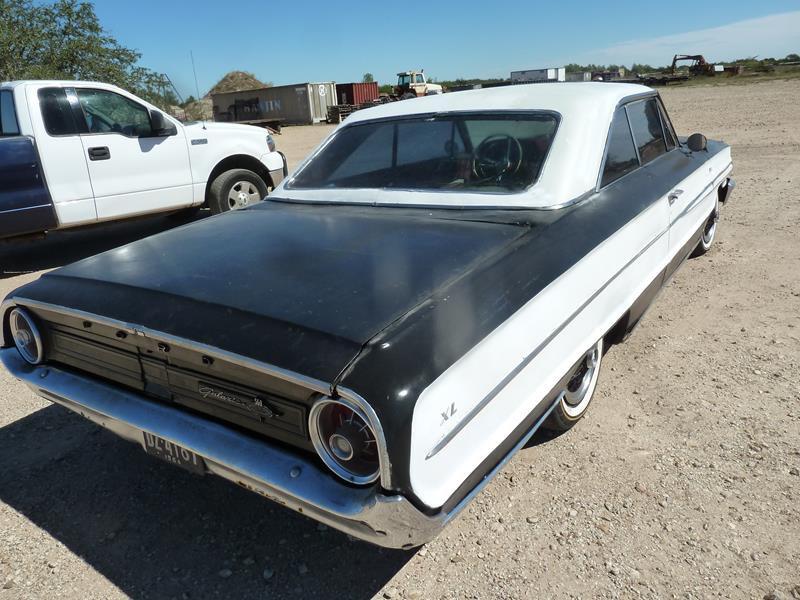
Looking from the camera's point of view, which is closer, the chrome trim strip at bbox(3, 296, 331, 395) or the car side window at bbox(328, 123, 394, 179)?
the chrome trim strip at bbox(3, 296, 331, 395)

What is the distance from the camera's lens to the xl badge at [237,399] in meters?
1.96

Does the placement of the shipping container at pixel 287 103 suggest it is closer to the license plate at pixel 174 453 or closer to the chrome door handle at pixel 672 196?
the chrome door handle at pixel 672 196

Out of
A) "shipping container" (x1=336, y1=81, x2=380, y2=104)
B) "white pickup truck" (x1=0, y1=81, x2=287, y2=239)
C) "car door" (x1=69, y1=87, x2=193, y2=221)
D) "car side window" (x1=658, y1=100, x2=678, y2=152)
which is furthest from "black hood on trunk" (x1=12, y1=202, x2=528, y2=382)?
"shipping container" (x1=336, y1=81, x2=380, y2=104)

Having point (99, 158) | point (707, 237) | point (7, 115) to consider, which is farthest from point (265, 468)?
point (7, 115)

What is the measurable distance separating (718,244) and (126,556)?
18.0 feet

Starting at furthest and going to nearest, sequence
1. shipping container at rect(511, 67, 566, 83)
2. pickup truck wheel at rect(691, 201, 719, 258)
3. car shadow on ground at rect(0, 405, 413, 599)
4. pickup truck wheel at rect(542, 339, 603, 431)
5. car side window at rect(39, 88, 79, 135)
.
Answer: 1. shipping container at rect(511, 67, 566, 83)
2. car side window at rect(39, 88, 79, 135)
3. pickup truck wheel at rect(691, 201, 719, 258)
4. pickup truck wheel at rect(542, 339, 603, 431)
5. car shadow on ground at rect(0, 405, 413, 599)

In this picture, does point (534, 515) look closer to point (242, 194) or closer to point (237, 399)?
point (237, 399)

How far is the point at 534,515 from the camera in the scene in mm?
2486

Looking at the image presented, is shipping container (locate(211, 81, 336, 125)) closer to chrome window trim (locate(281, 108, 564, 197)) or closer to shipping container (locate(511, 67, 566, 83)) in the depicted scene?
shipping container (locate(511, 67, 566, 83))

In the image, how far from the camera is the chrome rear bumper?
175cm

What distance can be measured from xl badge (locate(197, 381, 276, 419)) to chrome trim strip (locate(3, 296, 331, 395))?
0.14 metres

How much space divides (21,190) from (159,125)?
59.7 inches

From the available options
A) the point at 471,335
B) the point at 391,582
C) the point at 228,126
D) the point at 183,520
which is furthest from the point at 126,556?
the point at 228,126

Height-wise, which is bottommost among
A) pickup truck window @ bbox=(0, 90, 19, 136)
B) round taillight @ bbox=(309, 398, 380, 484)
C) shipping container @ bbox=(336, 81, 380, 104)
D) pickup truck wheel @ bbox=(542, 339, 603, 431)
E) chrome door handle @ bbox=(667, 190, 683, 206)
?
pickup truck wheel @ bbox=(542, 339, 603, 431)
